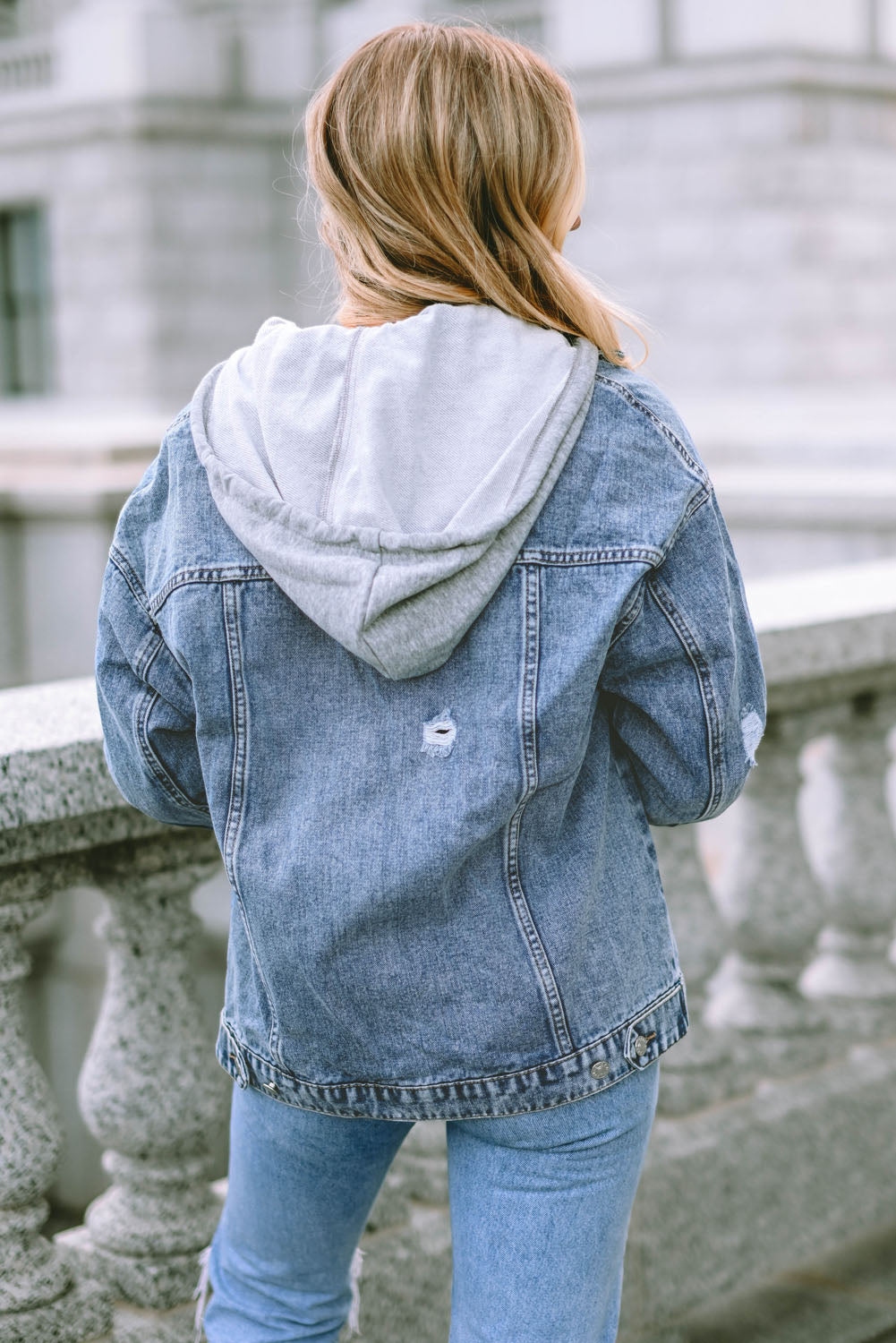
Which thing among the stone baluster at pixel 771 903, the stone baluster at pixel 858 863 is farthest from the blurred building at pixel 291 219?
the stone baluster at pixel 771 903

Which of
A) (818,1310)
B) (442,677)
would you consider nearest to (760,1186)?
(818,1310)

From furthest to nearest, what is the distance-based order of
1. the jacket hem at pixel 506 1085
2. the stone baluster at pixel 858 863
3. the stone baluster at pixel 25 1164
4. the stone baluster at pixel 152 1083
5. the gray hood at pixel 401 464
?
the stone baluster at pixel 858 863
the stone baluster at pixel 152 1083
the stone baluster at pixel 25 1164
the jacket hem at pixel 506 1085
the gray hood at pixel 401 464

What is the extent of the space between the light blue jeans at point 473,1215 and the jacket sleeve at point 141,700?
35 cm

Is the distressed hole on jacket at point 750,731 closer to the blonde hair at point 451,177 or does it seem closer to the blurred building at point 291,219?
the blonde hair at point 451,177

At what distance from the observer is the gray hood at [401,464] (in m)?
1.49

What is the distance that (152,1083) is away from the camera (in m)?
2.30

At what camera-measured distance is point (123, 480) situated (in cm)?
770

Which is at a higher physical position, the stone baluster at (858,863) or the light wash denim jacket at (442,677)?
the light wash denim jacket at (442,677)

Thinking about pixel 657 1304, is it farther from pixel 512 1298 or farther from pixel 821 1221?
pixel 512 1298

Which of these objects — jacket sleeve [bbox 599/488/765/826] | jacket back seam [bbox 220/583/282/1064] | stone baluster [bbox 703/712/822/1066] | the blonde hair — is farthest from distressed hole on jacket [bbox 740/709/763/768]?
stone baluster [bbox 703/712/822/1066]

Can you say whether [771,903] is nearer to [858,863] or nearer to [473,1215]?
[858,863]

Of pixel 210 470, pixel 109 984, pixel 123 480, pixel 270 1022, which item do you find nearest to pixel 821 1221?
pixel 109 984

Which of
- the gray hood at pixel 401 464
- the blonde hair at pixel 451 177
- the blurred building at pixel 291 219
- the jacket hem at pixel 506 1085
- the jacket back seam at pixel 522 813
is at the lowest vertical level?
the blurred building at pixel 291 219

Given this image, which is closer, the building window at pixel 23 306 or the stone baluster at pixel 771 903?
the stone baluster at pixel 771 903
